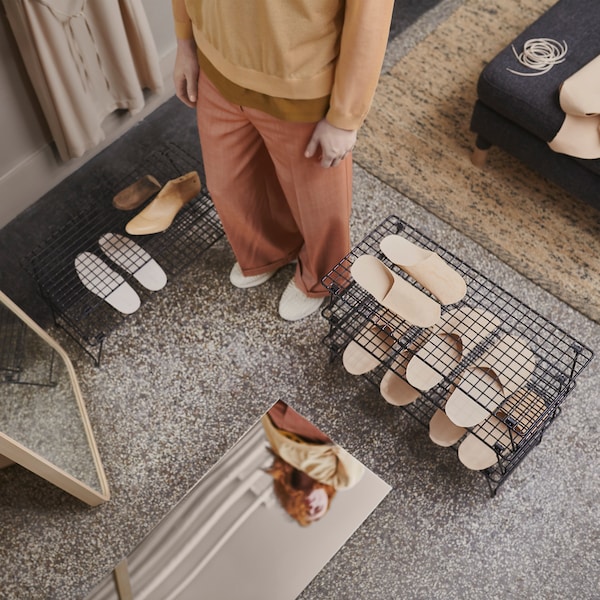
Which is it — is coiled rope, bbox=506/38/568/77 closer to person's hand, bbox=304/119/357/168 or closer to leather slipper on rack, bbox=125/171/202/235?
person's hand, bbox=304/119/357/168

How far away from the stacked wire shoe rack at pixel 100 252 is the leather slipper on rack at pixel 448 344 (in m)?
0.67

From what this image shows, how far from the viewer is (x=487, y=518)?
160cm

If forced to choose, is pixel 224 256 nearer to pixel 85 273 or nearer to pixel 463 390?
pixel 85 273

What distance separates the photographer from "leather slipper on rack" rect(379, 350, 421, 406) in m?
1.63

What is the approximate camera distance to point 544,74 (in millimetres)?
1851

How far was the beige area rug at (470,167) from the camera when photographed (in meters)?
1.95

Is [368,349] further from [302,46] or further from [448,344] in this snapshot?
[302,46]

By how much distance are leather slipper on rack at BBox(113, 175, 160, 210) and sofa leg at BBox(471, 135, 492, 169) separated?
0.93 metres

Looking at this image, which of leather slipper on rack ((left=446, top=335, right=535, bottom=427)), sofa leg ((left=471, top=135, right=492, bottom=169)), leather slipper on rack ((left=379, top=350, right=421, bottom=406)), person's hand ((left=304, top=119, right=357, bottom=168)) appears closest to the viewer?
person's hand ((left=304, top=119, right=357, bottom=168))

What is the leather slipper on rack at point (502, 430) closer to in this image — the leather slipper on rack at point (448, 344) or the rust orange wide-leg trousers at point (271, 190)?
the leather slipper on rack at point (448, 344)

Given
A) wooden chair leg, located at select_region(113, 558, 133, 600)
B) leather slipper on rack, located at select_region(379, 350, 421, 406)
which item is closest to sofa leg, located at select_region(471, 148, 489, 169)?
leather slipper on rack, located at select_region(379, 350, 421, 406)

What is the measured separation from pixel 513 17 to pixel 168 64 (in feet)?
3.82

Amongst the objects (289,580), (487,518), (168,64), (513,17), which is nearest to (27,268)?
(168,64)

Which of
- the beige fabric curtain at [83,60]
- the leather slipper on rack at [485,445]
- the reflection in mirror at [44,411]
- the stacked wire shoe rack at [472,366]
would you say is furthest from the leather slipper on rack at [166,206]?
the leather slipper on rack at [485,445]
